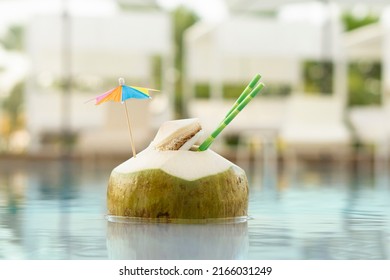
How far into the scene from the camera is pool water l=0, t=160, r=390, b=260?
2.99m

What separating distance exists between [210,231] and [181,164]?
1.55 feet

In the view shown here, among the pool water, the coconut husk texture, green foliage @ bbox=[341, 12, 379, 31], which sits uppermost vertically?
green foliage @ bbox=[341, 12, 379, 31]

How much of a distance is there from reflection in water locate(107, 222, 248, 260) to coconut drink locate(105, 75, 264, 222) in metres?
0.11

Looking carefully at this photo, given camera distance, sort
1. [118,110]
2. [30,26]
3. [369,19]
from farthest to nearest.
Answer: [369,19] < [30,26] < [118,110]

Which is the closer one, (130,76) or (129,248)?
(129,248)

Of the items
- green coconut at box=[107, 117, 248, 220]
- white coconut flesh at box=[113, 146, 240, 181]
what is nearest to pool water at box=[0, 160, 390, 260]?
green coconut at box=[107, 117, 248, 220]

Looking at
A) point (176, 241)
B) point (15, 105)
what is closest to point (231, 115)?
point (176, 241)

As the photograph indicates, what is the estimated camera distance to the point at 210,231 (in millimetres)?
3535

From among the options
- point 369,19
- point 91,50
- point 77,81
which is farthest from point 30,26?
point 369,19

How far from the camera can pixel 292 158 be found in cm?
1249

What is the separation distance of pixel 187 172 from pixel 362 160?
9.43 metres

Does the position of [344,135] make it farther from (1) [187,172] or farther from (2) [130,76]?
(1) [187,172]

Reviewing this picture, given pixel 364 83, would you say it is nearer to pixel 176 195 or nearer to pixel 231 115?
pixel 231 115

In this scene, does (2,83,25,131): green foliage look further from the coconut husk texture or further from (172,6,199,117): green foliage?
the coconut husk texture
